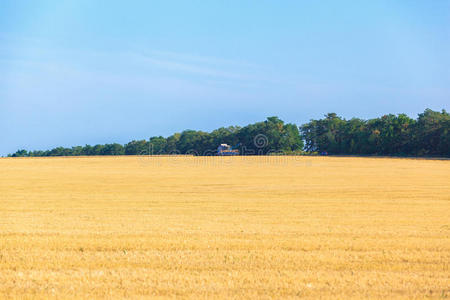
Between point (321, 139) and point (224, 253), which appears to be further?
point (321, 139)

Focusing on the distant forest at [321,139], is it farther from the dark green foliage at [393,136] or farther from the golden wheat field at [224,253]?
the golden wheat field at [224,253]

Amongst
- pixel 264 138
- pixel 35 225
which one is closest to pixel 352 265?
pixel 35 225

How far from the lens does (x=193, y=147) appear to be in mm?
136875

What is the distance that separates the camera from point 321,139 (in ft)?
389

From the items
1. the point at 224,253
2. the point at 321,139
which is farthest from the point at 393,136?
the point at 224,253

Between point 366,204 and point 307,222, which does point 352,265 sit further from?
point 366,204

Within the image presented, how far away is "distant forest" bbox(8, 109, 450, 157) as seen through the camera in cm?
8875

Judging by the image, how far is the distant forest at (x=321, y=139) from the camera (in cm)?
8875

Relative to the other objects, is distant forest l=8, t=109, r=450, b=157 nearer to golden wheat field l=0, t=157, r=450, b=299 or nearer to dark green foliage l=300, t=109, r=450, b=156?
dark green foliage l=300, t=109, r=450, b=156

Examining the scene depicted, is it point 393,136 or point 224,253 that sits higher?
point 393,136

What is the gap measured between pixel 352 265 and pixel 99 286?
4.64m

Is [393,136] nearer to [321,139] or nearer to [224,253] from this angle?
Result: [321,139]

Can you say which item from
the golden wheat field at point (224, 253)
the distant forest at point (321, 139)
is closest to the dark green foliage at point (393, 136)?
the distant forest at point (321, 139)

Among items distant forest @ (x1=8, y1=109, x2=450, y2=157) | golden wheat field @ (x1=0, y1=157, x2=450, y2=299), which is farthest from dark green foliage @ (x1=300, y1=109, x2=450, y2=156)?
golden wheat field @ (x1=0, y1=157, x2=450, y2=299)
